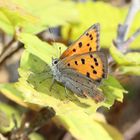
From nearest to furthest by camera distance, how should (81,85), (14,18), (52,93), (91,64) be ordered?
(52,93) < (91,64) < (81,85) < (14,18)

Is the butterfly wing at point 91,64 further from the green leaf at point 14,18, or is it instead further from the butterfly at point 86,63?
the green leaf at point 14,18

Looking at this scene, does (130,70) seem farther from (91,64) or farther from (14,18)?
(14,18)

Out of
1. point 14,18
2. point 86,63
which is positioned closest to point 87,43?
point 86,63

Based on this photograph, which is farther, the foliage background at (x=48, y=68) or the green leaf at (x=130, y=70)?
the green leaf at (x=130, y=70)

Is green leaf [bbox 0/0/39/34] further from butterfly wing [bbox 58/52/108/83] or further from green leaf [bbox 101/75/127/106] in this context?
green leaf [bbox 101/75/127/106]

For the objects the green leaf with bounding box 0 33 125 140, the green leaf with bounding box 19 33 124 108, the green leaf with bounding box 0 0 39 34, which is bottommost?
the green leaf with bounding box 0 33 125 140

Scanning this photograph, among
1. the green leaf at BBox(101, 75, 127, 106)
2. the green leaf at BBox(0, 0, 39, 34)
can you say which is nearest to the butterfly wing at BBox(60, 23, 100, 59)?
the green leaf at BBox(101, 75, 127, 106)

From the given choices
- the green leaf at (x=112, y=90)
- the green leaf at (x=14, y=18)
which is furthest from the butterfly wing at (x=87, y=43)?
the green leaf at (x=14, y=18)

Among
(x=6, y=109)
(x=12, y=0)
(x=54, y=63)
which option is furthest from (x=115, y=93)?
(x=6, y=109)
